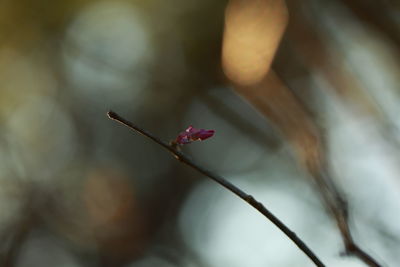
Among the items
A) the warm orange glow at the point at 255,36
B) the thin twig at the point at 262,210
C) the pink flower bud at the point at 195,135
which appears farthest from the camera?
the warm orange glow at the point at 255,36

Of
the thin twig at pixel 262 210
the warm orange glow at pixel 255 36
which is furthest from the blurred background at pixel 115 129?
the thin twig at pixel 262 210

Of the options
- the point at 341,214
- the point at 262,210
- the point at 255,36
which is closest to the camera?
the point at 262,210

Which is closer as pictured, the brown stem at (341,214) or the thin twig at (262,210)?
the thin twig at (262,210)

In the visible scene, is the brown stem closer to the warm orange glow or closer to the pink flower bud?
the pink flower bud

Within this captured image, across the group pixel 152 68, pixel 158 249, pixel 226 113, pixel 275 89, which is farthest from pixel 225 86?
pixel 275 89

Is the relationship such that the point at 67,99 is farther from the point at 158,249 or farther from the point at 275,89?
the point at 275,89

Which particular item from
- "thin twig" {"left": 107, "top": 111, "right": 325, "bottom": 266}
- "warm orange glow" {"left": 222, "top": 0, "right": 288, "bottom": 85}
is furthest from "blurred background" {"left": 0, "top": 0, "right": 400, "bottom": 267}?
"thin twig" {"left": 107, "top": 111, "right": 325, "bottom": 266}

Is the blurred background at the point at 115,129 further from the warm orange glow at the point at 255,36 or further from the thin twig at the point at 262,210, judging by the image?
the thin twig at the point at 262,210

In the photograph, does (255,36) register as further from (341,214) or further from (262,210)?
(262,210)

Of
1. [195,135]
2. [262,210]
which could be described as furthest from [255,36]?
[262,210]
